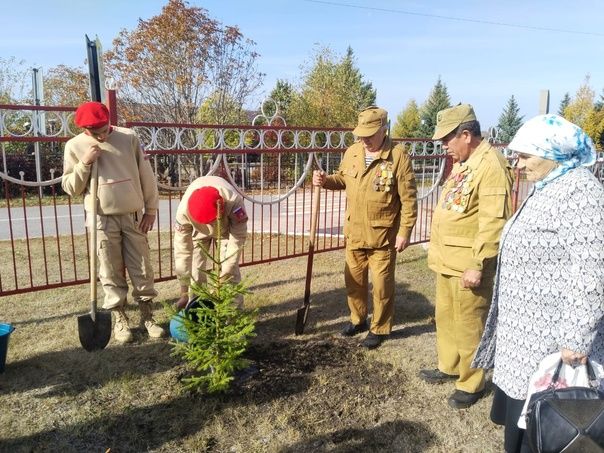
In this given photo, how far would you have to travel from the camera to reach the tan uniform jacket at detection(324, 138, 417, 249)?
356 cm

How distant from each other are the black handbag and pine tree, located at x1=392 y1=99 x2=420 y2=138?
40572 millimetres

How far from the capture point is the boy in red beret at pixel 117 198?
11.4 ft

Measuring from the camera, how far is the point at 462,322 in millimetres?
2932

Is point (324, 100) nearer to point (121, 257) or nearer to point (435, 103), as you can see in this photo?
point (121, 257)

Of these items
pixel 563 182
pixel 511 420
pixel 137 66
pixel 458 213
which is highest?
pixel 137 66

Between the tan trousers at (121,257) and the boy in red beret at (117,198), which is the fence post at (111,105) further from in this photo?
the tan trousers at (121,257)

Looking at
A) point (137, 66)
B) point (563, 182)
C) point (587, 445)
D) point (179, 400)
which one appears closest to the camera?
point (587, 445)

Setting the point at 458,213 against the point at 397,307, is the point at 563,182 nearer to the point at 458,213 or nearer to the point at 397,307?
the point at 458,213

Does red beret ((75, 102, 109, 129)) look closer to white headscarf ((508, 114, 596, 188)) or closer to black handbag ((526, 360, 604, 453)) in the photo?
white headscarf ((508, 114, 596, 188))

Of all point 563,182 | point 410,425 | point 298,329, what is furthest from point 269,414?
point 563,182

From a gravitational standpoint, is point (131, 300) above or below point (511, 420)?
below

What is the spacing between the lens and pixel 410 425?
2865 mm

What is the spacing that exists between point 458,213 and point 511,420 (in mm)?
1153

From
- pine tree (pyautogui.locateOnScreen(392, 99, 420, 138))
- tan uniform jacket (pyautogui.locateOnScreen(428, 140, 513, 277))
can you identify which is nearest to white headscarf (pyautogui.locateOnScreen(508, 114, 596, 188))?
tan uniform jacket (pyautogui.locateOnScreen(428, 140, 513, 277))
